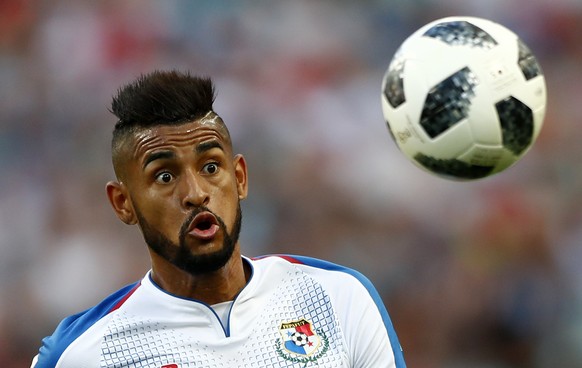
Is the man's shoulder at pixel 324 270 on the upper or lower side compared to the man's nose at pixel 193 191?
lower

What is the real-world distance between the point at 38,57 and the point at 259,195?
2141 mm

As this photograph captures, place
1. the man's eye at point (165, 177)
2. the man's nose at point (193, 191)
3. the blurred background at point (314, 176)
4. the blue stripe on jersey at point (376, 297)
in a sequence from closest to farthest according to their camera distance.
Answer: the man's nose at point (193, 191) → the man's eye at point (165, 177) → the blue stripe on jersey at point (376, 297) → the blurred background at point (314, 176)

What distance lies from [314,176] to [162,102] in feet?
11.8

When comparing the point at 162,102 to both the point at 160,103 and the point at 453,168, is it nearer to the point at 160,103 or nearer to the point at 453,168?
the point at 160,103

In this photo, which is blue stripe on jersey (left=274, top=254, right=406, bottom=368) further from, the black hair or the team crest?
the black hair

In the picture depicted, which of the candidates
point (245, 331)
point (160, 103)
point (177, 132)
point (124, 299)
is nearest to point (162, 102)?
point (160, 103)

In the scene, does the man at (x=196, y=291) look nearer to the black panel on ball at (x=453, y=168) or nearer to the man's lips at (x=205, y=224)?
the man's lips at (x=205, y=224)

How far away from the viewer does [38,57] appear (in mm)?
7828

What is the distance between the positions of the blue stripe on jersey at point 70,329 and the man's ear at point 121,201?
291 mm

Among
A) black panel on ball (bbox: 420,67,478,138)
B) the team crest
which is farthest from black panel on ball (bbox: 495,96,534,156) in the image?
the team crest

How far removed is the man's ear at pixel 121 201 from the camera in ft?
13.4

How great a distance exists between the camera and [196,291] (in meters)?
3.97

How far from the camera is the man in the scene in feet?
12.4

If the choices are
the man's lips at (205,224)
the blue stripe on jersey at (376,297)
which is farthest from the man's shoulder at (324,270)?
the man's lips at (205,224)
